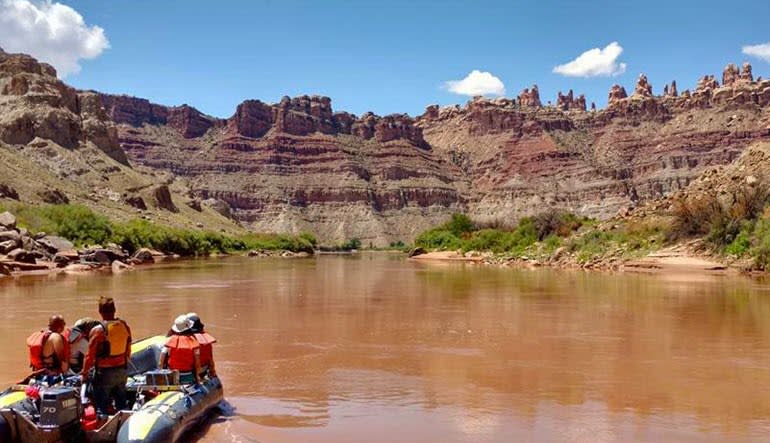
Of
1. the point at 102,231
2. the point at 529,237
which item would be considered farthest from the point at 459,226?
the point at 102,231

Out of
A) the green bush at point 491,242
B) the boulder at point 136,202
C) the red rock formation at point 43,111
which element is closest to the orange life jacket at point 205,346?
the green bush at point 491,242

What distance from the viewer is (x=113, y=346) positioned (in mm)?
8617

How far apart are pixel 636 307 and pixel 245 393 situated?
47.9 ft

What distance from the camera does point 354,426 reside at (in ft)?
30.5

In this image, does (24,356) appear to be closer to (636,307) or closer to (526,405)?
(526,405)

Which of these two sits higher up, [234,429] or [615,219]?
[615,219]

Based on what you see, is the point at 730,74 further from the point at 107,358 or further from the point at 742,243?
the point at 107,358

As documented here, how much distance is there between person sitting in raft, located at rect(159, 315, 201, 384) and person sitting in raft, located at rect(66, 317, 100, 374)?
99 centimetres

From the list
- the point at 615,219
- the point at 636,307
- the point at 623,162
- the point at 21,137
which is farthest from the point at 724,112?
the point at 636,307

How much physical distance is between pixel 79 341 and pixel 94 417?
101cm

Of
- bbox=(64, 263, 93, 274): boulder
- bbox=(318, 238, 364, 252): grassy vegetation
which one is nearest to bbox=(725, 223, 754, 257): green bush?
bbox=(64, 263, 93, 274): boulder

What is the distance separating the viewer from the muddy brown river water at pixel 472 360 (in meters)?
9.30

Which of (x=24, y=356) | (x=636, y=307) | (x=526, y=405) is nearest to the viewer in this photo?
(x=526, y=405)

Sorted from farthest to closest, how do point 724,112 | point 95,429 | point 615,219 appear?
point 724,112 < point 615,219 < point 95,429
